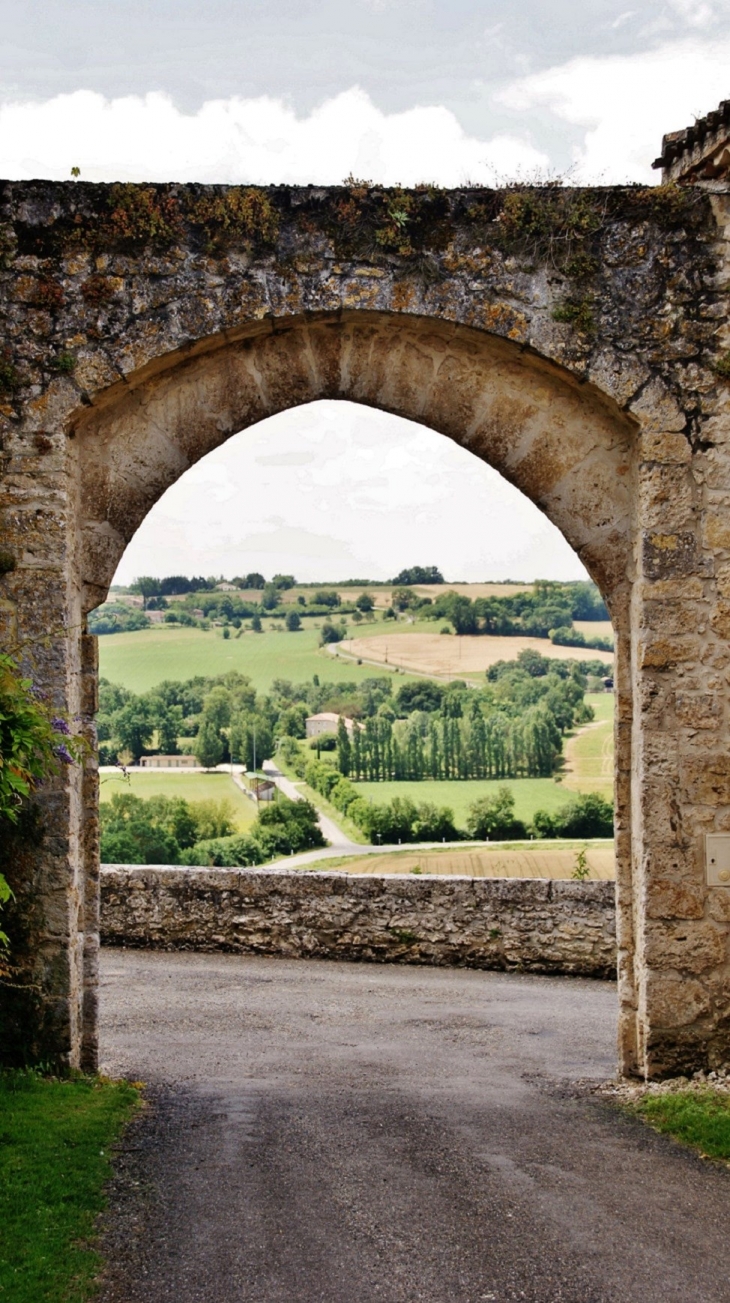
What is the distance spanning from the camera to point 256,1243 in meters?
4.07

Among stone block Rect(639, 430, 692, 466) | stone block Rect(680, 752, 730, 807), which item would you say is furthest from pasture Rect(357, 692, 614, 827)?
stone block Rect(639, 430, 692, 466)

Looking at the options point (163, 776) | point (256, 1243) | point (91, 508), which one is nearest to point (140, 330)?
point (91, 508)

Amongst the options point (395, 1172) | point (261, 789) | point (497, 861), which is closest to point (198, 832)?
point (261, 789)

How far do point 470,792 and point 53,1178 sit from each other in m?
13.1

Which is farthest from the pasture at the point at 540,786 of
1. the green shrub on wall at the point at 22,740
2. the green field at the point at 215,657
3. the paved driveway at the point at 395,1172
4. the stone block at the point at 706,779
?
the green shrub on wall at the point at 22,740

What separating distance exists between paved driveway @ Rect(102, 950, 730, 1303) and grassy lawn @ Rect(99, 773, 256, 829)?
26.0ft

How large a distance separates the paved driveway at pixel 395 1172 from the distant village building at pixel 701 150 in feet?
15.1

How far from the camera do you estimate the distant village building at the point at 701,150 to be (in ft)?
19.6

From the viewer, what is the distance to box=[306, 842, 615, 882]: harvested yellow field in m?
11.8

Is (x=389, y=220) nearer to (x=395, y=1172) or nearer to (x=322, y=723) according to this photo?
(x=395, y=1172)

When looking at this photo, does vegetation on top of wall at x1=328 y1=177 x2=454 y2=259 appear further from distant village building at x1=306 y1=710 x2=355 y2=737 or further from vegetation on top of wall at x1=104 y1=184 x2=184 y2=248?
distant village building at x1=306 y1=710 x2=355 y2=737

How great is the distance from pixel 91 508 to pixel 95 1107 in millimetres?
2860

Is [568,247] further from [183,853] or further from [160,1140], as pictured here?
[183,853]

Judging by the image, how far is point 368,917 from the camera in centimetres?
1016
